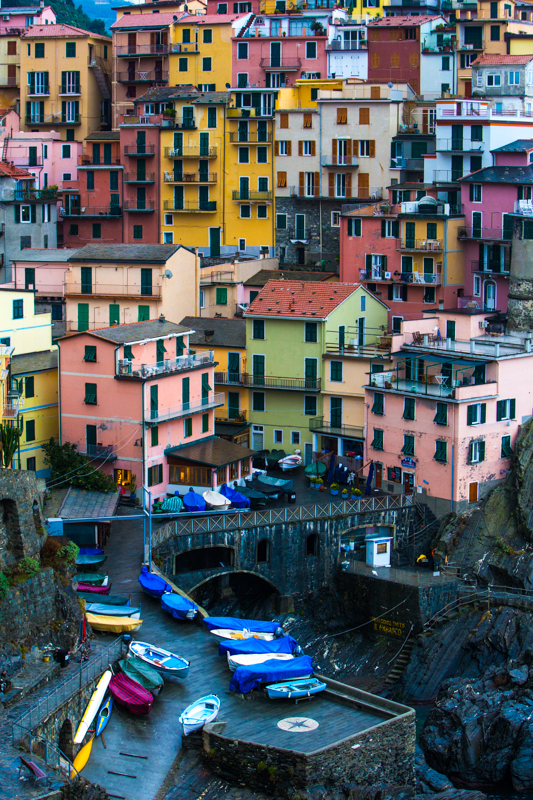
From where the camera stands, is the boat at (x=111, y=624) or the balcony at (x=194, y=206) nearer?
the boat at (x=111, y=624)

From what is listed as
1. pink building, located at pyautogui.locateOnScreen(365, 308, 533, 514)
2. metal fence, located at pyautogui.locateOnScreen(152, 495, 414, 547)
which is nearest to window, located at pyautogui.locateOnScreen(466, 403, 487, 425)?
pink building, located at pyautogui.locateOnScreen(365, 308, 533, 514)

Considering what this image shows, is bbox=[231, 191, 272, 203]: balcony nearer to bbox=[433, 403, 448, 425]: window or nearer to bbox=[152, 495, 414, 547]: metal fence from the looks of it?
A: bbox=[433, 403, 448, 425]: window

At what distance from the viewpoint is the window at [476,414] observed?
69875mm

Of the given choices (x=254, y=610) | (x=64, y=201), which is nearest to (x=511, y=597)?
(x=254, y=610)

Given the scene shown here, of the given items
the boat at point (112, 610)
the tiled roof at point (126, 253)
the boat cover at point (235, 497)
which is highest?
the tiled roof at point (126, 253)

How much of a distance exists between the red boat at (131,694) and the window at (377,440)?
2810 cm

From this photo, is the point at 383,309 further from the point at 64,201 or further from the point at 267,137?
the point at 64,201

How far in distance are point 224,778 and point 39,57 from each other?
263ft

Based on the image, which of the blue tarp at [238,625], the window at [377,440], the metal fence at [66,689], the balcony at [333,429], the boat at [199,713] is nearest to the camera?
the metal fence at [66,689]

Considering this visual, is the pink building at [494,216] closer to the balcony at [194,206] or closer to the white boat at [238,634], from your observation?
the balcony at [194,206]

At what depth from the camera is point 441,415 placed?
70.1 metres

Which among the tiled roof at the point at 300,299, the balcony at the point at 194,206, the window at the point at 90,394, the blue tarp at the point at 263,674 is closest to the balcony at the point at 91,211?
the balcony at the point at 194,206

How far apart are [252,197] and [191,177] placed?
5137 millimetres

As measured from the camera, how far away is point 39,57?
11206 cm
